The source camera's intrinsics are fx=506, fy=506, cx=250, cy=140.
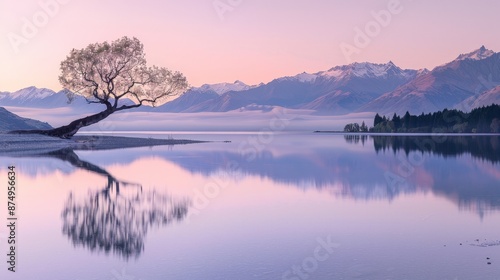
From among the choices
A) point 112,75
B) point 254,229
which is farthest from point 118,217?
point 112,75

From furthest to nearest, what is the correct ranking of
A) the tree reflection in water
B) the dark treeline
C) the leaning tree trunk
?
1. the leaning tree trunk
2. the dark treeline
3. the tree reflection in water

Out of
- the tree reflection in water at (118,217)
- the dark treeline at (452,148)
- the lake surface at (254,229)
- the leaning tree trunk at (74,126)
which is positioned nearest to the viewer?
the lake surface at (254,229)

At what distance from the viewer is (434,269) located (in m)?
11.7

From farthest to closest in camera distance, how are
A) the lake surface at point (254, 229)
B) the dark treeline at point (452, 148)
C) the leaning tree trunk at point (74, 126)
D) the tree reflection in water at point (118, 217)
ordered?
1. the leaning tree trunk at point (74, 126)
2. the dark treeline at point (452, 148)
3. the tree reflection in water at point (118, 217)
4. the lake surface at point (254, 229)

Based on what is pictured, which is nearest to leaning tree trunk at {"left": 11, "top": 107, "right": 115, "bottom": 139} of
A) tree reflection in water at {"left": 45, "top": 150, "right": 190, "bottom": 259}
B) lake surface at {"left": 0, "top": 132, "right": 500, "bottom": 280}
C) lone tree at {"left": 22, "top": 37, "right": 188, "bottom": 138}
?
lone tree at {"left": 22, "top": 37, "right": 188, "bottom": 138}

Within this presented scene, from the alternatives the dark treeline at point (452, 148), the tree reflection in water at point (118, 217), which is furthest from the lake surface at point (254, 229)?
the dark treeline at point (452, 148)

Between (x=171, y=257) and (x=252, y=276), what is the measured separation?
2.56 metres

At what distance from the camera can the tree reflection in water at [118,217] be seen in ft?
46.4

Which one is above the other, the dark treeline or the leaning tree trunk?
the leaning tree trunk

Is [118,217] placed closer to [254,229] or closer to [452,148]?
[254,229]

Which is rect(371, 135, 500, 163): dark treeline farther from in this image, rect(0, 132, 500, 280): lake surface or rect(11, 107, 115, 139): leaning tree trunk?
rect(11, 107, 115, 139): leaning tree trunk

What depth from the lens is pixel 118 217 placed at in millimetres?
18062

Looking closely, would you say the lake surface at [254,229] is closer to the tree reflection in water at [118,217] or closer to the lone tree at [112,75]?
the tree reflection in water at [118,217]

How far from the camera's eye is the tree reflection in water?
46.4 ft
